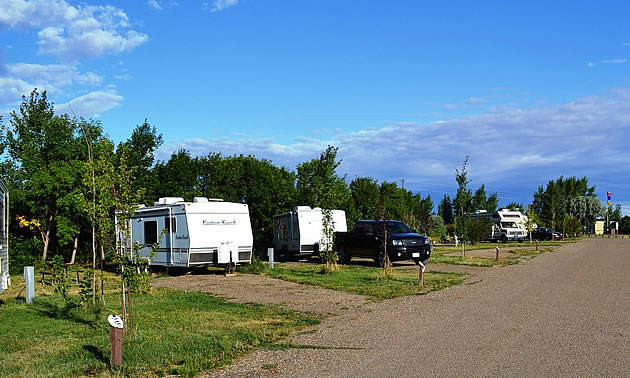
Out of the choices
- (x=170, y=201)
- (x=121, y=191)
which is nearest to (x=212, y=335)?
(x=121, y=191)

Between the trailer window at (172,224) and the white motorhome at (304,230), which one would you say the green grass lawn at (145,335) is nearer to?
the trailer window at (172,224)

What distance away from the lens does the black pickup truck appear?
20.9m

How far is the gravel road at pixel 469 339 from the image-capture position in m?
6.38

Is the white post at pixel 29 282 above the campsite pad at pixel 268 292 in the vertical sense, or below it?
above

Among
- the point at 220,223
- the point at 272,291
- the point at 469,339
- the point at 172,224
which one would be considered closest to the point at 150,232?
the point at 172,224

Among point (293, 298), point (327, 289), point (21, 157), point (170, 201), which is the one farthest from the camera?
point (21, 157)

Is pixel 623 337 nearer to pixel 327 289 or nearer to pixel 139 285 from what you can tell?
pixel 139 285

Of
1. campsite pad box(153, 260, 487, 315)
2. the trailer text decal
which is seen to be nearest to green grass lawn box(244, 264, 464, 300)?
campsite pad box(153, 260, 487, 315)

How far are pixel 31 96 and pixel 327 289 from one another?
1811cm

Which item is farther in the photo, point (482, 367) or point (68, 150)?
point (68, 150)

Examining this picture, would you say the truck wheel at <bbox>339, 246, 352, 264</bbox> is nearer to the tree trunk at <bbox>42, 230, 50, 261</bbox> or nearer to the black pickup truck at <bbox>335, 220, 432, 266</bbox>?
the black pickup truck at <bbox>335, 220, 432, 266</bbox>

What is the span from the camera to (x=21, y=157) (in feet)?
77.0

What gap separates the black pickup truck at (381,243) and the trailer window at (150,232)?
731 cm

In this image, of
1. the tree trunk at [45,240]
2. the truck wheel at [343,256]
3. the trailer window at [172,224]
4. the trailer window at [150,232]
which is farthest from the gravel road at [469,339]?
the tree trunk at [45,240]
